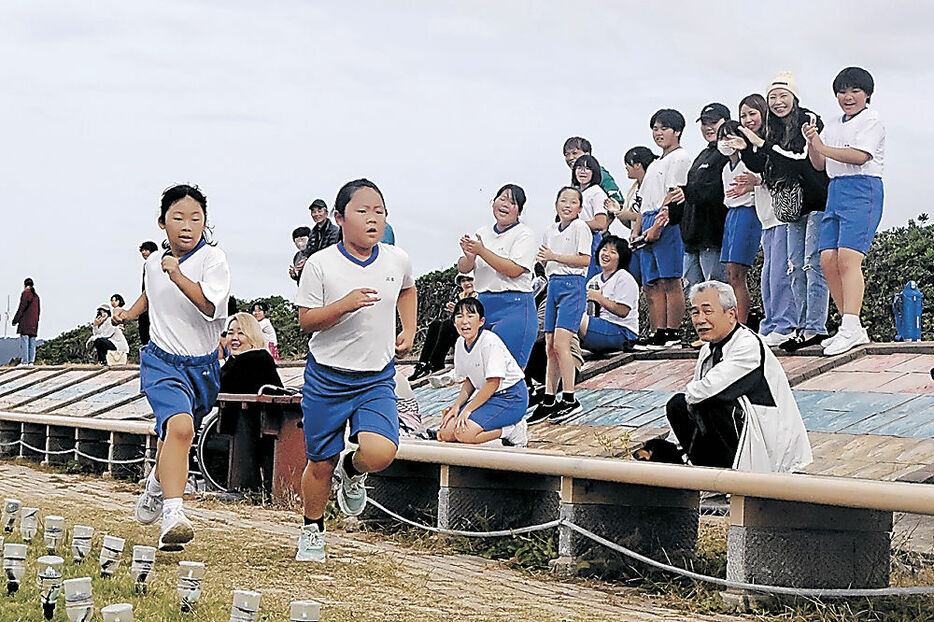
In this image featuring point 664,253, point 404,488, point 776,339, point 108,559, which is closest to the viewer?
point 108,559

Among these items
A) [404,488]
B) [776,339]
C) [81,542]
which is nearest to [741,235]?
[776,339]

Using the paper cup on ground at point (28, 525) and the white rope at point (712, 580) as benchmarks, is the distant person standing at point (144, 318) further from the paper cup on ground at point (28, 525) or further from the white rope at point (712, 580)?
the white rope at point (712, 580)

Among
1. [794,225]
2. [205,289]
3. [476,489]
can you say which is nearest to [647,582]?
[476,489]

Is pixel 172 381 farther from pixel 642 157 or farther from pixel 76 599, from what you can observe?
pixel 642 157

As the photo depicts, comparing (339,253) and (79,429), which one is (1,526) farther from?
(79,429)

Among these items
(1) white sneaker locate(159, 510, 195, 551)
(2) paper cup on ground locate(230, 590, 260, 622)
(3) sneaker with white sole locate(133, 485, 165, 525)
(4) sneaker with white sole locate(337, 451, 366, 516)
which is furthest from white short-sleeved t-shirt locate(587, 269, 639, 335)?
(2) paper cup on ground locate(230, 590, 260, 622)

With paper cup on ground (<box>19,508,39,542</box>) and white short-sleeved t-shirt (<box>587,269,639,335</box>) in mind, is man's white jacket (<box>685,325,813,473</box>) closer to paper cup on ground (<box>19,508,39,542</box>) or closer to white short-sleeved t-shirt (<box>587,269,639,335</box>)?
paper cup on ground (<box>19,508,39,542</box>)

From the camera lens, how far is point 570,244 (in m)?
10.1

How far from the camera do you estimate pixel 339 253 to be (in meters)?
6.31

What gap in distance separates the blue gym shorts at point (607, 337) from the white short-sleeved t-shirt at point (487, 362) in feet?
9.27

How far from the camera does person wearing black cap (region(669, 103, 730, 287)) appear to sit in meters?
10.2

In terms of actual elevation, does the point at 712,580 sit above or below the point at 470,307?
below

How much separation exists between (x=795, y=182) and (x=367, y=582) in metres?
4.88

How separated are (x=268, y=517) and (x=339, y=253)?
9.69ft
